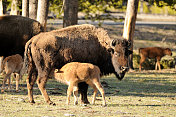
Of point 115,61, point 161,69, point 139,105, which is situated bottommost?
point 161,69

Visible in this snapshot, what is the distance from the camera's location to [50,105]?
11008 millimetres

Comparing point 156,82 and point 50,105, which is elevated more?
point 50,105

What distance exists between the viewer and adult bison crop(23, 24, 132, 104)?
1132 centimetres

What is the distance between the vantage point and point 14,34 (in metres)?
Answer: 14.3

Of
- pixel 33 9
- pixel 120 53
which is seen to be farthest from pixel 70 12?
pixel 120 53

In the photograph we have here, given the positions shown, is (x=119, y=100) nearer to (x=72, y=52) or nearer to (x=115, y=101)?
(x=115, y=101)

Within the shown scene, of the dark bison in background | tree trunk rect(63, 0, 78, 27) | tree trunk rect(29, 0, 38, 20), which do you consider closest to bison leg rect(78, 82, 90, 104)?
the dark bison in background

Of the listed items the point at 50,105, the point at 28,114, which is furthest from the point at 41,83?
the point at 28,114

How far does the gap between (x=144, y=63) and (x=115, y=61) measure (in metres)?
13.4

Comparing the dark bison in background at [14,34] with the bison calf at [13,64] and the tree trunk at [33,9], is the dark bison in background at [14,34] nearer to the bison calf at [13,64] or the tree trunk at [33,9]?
the bison calf at [13,64]

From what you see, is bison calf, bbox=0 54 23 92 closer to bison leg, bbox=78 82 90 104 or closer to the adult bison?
the adult bison

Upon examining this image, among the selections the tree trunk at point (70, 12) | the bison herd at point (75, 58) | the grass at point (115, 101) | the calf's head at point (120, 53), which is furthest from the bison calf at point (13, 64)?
the calf's head at point (120, 53)

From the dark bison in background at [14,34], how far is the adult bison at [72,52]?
2546 mm

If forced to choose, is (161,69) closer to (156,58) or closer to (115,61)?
(156,58)
